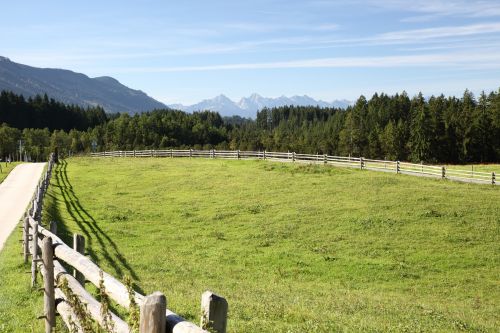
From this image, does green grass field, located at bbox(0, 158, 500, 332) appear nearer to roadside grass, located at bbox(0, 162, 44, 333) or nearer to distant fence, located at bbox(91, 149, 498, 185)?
roadside grass, located at bbox(0, 162, 44, 333)

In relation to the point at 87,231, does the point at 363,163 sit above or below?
above

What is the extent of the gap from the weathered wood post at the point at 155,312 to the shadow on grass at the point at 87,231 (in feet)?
34.3

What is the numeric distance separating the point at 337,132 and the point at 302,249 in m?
128

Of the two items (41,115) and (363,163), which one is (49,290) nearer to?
(363,163)

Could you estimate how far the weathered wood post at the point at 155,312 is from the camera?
434 cm

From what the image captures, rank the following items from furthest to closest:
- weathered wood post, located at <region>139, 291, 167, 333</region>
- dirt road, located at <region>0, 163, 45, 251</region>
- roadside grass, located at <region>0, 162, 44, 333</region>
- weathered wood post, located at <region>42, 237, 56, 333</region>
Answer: dirt road, located at <region>0, 163, 45, 251</region> < roadside grass, located at <region>0, 162, 44, 333</region> < weathered wood post, located at <region>42, 237, 56, 333</region> < weathered wood post, located at <region>139, 291, 167, 333</region>

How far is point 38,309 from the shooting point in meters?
10.2

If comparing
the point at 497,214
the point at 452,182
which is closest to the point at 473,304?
the point at 497,214

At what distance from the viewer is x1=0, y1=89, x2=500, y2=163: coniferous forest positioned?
97375mm

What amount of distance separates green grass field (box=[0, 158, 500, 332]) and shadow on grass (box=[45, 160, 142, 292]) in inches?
5.0

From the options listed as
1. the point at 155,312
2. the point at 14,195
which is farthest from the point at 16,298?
the point at 14,195

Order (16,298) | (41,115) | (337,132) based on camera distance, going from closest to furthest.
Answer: (16,298)
(337,132)
(41,115)

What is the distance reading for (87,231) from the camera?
80.7ft

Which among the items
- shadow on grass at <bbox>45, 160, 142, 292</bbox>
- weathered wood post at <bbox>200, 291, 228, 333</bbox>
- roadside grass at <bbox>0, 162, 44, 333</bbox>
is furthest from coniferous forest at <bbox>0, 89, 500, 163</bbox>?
weathered wood post at <bbox>200, 291, 228, 333</bbox>
